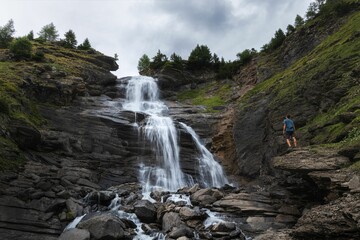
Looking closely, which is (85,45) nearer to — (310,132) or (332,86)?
(332,86)

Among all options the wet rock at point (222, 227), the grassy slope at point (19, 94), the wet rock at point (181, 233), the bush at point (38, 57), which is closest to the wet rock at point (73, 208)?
the grassy slope at point (19, 94)

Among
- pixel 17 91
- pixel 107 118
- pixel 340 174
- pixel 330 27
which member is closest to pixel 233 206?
pixel 340 174

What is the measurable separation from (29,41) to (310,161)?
42.5m

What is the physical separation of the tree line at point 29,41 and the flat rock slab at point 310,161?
120ft

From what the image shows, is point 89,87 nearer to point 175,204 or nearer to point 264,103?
point 264,103

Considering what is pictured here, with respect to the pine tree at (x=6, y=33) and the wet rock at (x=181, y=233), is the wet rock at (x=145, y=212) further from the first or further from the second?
the pine tree at (x=6, y=33)

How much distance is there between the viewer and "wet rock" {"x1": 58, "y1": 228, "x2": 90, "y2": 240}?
15141 millimetres

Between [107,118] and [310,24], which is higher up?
[310,24]

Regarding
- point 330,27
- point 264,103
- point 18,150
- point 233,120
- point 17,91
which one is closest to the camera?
point 18,150

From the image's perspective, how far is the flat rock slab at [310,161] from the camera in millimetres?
14070

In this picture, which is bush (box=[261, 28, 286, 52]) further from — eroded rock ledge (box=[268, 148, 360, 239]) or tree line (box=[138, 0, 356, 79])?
eroded rock ledge (box=[268, 148, 360, 239])

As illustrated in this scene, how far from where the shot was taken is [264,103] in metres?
30.5

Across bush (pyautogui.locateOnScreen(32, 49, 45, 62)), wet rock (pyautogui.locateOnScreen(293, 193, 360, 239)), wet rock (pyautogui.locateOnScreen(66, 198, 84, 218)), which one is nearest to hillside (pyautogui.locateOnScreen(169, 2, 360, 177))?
wet rock (pyautogui.locateOnScreen(293, 193, 360, 239))

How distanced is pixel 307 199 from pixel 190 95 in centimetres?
Answer: 3687
